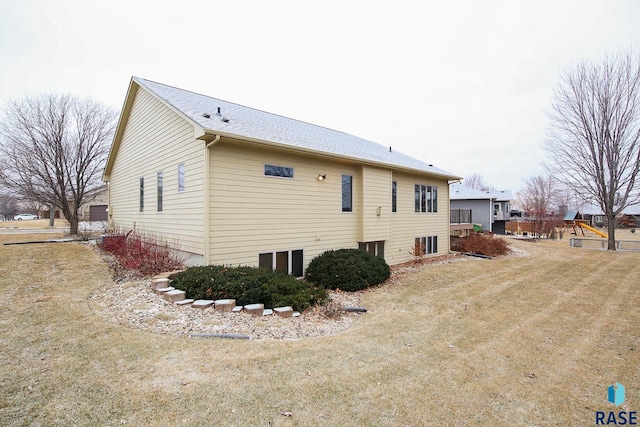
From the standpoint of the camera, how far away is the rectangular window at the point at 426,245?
1290 centimetres

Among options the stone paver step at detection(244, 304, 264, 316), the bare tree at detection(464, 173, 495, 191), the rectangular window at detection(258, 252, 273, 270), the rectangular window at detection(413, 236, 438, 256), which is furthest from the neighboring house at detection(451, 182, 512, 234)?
the bare tree at detection(464, 173, 495, 191)

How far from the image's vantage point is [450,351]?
4414 mm

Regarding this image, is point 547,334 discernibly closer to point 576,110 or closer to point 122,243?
point 122,243

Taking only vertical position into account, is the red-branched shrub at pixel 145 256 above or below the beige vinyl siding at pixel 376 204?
below

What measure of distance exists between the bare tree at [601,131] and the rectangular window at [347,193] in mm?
15265

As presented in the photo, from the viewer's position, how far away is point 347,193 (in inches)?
420

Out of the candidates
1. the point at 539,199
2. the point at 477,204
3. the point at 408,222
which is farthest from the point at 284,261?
the point at 539,199

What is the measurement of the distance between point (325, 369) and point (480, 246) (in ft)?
48.7

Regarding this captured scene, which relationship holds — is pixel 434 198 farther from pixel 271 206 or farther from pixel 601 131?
pixel 601 131

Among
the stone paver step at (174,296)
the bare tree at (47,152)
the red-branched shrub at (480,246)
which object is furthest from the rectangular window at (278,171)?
the red-branched shrub at (480,246)

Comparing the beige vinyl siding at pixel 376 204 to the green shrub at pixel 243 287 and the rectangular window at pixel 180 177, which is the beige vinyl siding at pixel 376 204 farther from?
the rectangular window at pixel 180 177

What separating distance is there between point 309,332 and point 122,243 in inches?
297

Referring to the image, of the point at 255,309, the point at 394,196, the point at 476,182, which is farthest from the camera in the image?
the point at 476,182

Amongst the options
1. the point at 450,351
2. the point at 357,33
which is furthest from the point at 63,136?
the point at 450,351
